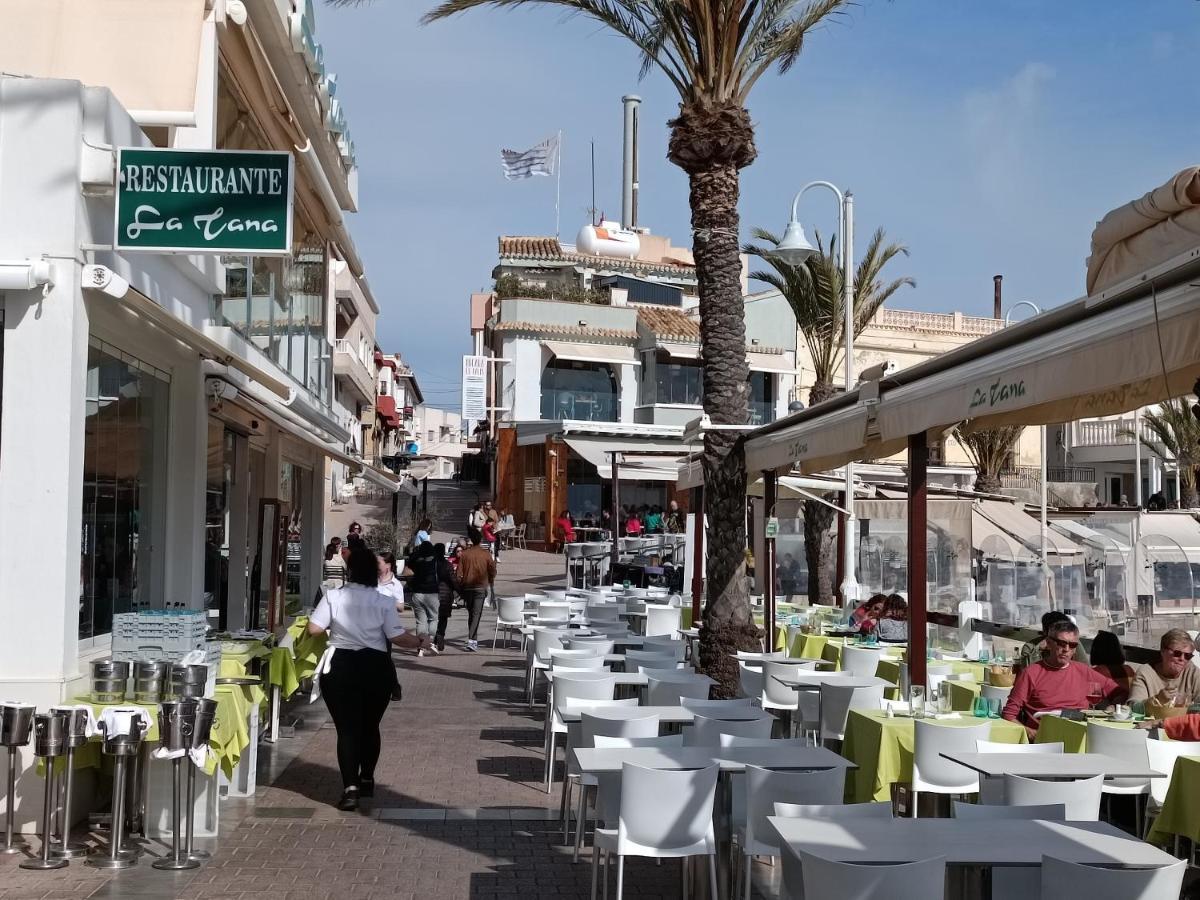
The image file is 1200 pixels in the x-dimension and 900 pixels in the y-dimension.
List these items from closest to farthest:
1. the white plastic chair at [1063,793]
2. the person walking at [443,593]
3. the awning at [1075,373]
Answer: the awning at [1075,373] < the white plastic chair at [1063,793] < the person walking at [443,593]

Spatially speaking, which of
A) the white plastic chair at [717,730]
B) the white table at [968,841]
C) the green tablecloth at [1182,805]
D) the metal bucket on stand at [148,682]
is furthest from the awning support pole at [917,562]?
the metal bucket on stand at [148,682]

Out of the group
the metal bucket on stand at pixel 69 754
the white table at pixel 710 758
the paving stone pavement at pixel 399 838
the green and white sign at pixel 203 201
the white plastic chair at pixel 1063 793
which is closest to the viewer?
the white plastic chair at pixel 1063 793

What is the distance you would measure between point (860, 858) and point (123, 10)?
350 inches

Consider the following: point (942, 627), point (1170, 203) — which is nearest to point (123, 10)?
point (1170, 203)

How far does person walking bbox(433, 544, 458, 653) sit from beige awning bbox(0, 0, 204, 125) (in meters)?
11.5

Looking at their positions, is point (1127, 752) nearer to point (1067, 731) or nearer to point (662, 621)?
point (1067, 731)

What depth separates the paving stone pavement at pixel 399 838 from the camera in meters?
7.62

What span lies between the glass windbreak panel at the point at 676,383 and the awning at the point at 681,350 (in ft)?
1.43

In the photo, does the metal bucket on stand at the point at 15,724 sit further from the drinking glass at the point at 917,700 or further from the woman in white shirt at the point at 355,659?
the drinking glass at the point at 917,700

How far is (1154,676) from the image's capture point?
922cm

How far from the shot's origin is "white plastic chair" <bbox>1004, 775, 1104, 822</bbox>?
6.78 metres

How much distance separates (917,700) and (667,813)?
116 inches

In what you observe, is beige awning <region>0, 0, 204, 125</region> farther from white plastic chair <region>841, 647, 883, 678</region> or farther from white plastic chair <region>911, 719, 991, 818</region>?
white plastic chair <region>841, 647, 883, 678</region>

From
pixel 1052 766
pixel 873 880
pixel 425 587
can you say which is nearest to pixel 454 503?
pixel 425 587
